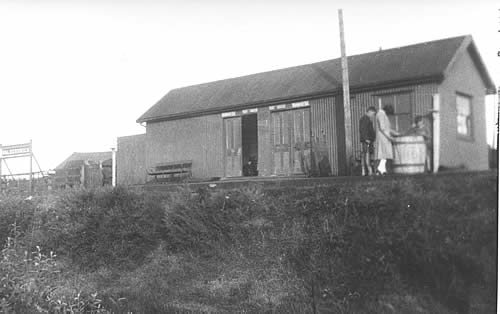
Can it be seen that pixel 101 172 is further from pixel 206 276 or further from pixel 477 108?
pixel 477 108

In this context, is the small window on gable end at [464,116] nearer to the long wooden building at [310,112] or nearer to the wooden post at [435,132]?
the long wooden building at [310,112]

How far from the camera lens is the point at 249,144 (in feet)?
18.7

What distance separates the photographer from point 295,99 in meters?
5.19

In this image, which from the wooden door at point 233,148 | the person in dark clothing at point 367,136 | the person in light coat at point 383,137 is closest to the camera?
the person in light coat at point 383,137

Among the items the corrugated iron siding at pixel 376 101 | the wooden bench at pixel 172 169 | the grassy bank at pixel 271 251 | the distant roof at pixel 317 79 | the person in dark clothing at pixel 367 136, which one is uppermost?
the distant roof at pixel 317 79

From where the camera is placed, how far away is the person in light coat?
387 cm

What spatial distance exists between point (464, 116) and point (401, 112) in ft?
1.69

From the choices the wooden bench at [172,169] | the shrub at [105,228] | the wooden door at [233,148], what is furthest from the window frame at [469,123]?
the shrub at [105,228]

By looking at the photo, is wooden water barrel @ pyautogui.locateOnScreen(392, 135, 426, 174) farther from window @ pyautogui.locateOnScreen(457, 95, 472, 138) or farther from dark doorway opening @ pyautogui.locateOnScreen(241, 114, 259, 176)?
dark doorway opening @ pyautogui.locateOnScreen(241, 114, 259, 176)

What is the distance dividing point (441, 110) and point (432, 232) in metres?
1.56

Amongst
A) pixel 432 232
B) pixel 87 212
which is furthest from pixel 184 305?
pixel 432 232

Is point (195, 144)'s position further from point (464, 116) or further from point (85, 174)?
point (85, 174)

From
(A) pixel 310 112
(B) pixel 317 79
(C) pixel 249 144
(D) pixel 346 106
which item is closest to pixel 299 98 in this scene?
(A) pixel 310 112

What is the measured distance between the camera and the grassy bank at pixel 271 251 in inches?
172
